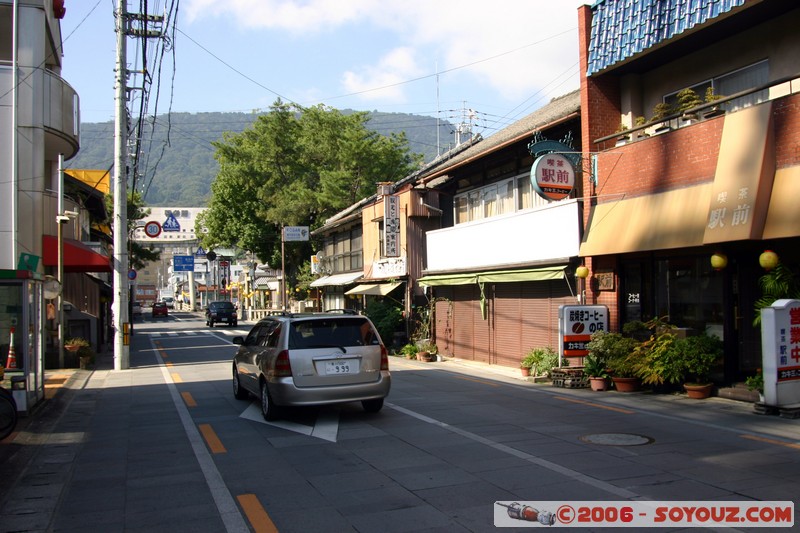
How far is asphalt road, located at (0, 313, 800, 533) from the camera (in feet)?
19.4

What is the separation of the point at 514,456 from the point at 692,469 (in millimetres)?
1917

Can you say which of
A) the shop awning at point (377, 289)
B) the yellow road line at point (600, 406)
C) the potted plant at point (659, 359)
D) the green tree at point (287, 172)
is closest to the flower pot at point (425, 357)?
the shop awning at point (377, 289)

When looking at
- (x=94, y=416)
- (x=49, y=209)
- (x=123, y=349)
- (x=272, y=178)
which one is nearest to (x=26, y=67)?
(x=49, y=209)

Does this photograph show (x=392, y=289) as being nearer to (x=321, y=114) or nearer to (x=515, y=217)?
(x=515, y=217)

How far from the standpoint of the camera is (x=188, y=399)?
13.3m

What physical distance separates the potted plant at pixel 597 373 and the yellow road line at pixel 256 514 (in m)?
8.91

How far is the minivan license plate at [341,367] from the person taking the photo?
1002 centimetres

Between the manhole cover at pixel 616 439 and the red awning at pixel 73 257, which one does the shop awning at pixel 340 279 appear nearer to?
the red awning at pixel 73 257

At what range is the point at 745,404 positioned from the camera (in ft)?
36.4

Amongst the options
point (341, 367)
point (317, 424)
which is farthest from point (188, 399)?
point (341, 367)

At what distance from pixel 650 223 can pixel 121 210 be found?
15.4 meters

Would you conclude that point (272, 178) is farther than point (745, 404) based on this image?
Yes

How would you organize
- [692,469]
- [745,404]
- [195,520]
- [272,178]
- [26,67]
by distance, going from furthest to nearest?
[272,178] < [26,67] < [745,404] < [692,469] < [195,520]

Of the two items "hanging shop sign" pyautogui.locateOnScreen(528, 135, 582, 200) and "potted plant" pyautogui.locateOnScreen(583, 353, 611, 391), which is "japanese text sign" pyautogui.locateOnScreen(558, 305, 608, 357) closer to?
"potted plant" pyautogui.locateOnScreen(583, 353, 611, 391)
